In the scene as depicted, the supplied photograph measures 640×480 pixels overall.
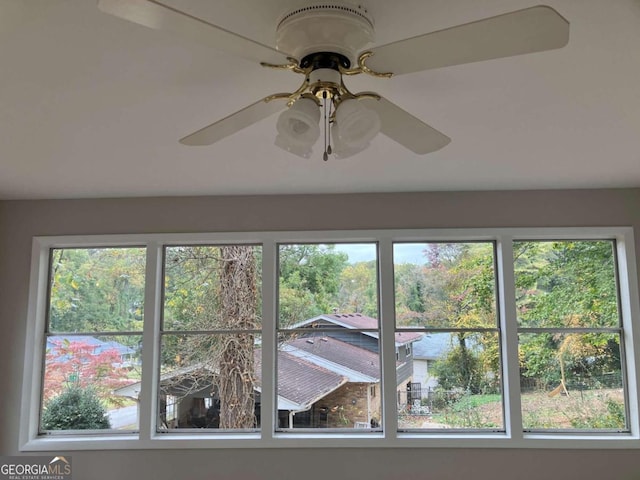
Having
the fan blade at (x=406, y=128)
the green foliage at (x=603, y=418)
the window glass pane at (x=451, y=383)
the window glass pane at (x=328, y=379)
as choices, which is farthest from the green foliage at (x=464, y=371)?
the fan blade at (x=406, y=128)

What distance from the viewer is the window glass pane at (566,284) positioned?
384 centimetres

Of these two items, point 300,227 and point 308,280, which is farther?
point 308,280

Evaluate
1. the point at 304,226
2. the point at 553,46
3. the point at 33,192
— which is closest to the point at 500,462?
the point at 304,226

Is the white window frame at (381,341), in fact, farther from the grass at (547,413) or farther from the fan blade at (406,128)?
the fan blade at (406,128)

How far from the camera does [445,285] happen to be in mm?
3943

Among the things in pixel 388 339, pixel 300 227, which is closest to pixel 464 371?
pixel 388 339

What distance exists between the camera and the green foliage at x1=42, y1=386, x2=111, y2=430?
390cm

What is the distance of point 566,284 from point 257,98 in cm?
290

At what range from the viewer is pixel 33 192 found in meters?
3.80

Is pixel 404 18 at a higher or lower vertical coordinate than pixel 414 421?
higher

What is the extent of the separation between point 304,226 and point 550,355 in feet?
6.96

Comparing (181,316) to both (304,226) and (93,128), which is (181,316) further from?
(93,128)

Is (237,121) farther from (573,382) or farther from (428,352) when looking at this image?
(573,382)

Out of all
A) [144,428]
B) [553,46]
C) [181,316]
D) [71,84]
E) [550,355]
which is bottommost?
[144,428]
